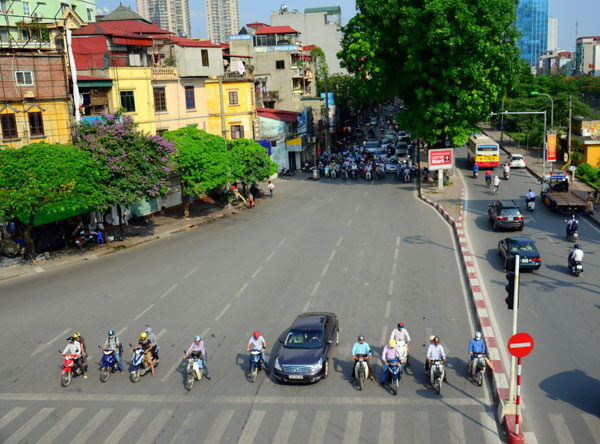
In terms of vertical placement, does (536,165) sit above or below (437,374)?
above

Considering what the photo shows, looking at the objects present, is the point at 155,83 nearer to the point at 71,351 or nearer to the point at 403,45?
the point at 403,45

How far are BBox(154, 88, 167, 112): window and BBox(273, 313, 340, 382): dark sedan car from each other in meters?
29.9

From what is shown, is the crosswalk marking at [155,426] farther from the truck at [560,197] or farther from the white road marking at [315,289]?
the truck at [560,197]

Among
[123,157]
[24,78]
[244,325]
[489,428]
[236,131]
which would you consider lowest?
[489,428]

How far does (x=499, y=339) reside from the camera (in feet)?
58.5

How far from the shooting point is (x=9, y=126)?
3136cm

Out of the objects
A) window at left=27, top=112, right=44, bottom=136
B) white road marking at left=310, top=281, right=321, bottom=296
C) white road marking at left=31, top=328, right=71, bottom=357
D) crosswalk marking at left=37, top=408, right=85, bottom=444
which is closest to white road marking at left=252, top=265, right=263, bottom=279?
white road marking at left=310, top=281, right=321, bottom=296

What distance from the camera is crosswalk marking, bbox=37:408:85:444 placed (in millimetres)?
13367

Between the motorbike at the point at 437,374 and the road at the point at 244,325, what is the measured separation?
0.77 feet

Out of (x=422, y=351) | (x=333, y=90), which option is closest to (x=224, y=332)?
(x=422, y=351)

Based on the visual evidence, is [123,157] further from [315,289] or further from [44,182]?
[315,289]

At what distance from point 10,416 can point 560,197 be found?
32.2 m

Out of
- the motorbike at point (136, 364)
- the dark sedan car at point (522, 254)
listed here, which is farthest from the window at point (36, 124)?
the dark sedan car at point (522, 254)

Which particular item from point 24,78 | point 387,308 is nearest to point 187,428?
point 387,308
